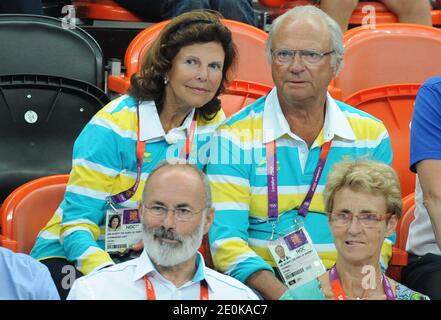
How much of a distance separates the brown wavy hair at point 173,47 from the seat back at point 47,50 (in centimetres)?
76

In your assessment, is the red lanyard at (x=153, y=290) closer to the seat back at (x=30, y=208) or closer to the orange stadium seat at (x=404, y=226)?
the seat back at (x=30, y=208)

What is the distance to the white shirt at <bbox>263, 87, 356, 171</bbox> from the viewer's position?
12.5 ft

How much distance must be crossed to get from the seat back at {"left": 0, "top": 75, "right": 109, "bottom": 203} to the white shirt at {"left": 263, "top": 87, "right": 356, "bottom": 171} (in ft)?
2.90

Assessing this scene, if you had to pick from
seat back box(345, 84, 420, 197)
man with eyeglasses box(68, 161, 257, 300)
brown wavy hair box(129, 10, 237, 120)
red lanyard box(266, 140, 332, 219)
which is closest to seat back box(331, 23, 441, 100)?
seat back box(345, 84, 420, 197)

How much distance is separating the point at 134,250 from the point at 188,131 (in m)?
0.46

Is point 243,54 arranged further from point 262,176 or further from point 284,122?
point 262,176

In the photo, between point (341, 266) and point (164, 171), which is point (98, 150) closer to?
point (164, 171)

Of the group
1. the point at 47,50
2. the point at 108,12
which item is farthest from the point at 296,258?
the point at 108,12

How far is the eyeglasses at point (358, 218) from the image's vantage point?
329cm

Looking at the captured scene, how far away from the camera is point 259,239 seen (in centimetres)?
377

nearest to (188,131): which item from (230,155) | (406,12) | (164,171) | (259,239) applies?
(230,155)

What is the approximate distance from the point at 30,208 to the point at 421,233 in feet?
4.40

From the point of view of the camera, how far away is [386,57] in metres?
4.83
